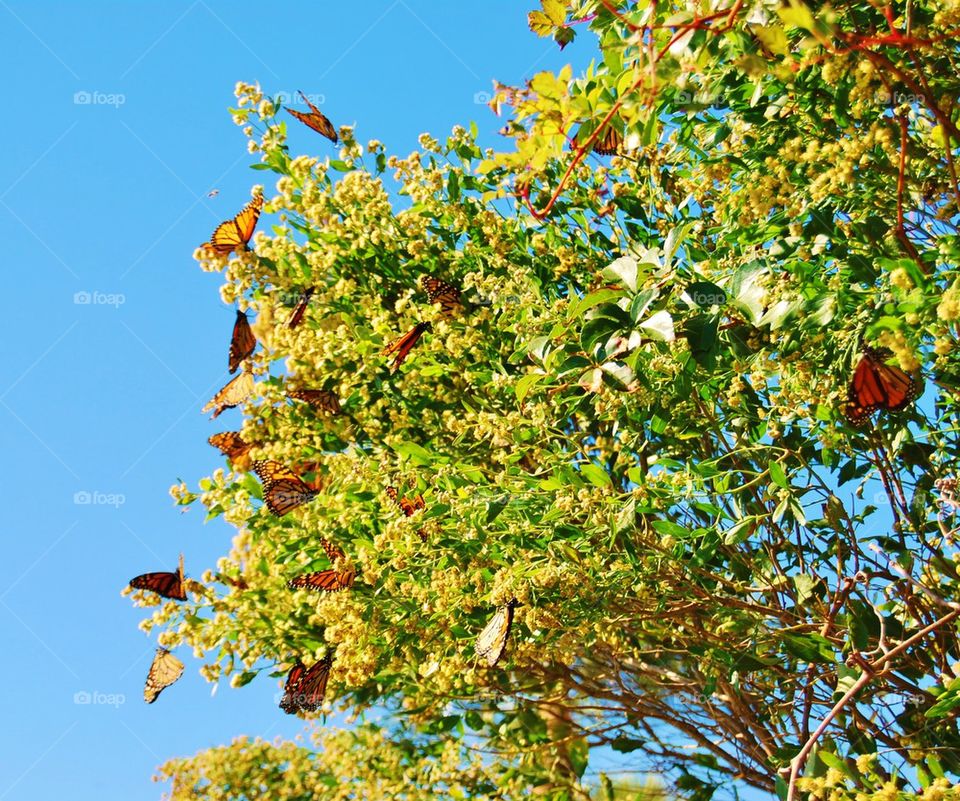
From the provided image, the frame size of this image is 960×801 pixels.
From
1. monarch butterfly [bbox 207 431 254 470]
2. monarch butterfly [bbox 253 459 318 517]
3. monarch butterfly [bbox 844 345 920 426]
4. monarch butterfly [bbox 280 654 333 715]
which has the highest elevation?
monarch butterfly [bbox 207 431 254 470]

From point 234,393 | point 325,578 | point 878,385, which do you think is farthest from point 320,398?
point 878,385

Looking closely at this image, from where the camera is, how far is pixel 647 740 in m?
4.34

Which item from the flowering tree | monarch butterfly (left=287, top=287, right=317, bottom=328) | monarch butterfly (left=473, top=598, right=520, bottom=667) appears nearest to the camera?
the flowering tree

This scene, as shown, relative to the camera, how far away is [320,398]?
3.82 m

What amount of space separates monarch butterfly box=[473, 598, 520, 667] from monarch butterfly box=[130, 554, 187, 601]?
4.19ft

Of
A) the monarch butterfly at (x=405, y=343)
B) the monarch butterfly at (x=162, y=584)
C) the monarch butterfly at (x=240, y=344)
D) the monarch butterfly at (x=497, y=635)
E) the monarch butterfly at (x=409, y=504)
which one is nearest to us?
the monarch butterfly at (x=497, y=635)

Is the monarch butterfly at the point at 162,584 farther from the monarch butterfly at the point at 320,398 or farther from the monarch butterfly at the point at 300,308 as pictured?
the monarch butterfly at the point at 300,308

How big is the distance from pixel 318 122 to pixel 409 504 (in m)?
1.66

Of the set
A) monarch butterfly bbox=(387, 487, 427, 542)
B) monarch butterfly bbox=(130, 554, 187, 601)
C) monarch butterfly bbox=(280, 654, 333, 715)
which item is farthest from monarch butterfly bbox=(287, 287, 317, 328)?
monarch butterfly bbox=(280, 654, 333, 715)

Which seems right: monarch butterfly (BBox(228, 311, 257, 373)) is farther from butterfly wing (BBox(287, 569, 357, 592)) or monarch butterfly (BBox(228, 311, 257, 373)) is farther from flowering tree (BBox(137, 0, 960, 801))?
butterfly wing (BBox(287, 569, 357, 592))

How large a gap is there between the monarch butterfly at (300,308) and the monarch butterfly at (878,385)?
2.06 m

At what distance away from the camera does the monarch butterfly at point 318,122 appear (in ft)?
12.5

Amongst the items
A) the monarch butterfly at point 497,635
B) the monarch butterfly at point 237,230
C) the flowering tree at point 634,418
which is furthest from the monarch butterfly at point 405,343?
the monarch butterfly at point 497,635

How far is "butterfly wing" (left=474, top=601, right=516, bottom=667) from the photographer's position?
9.33ft
